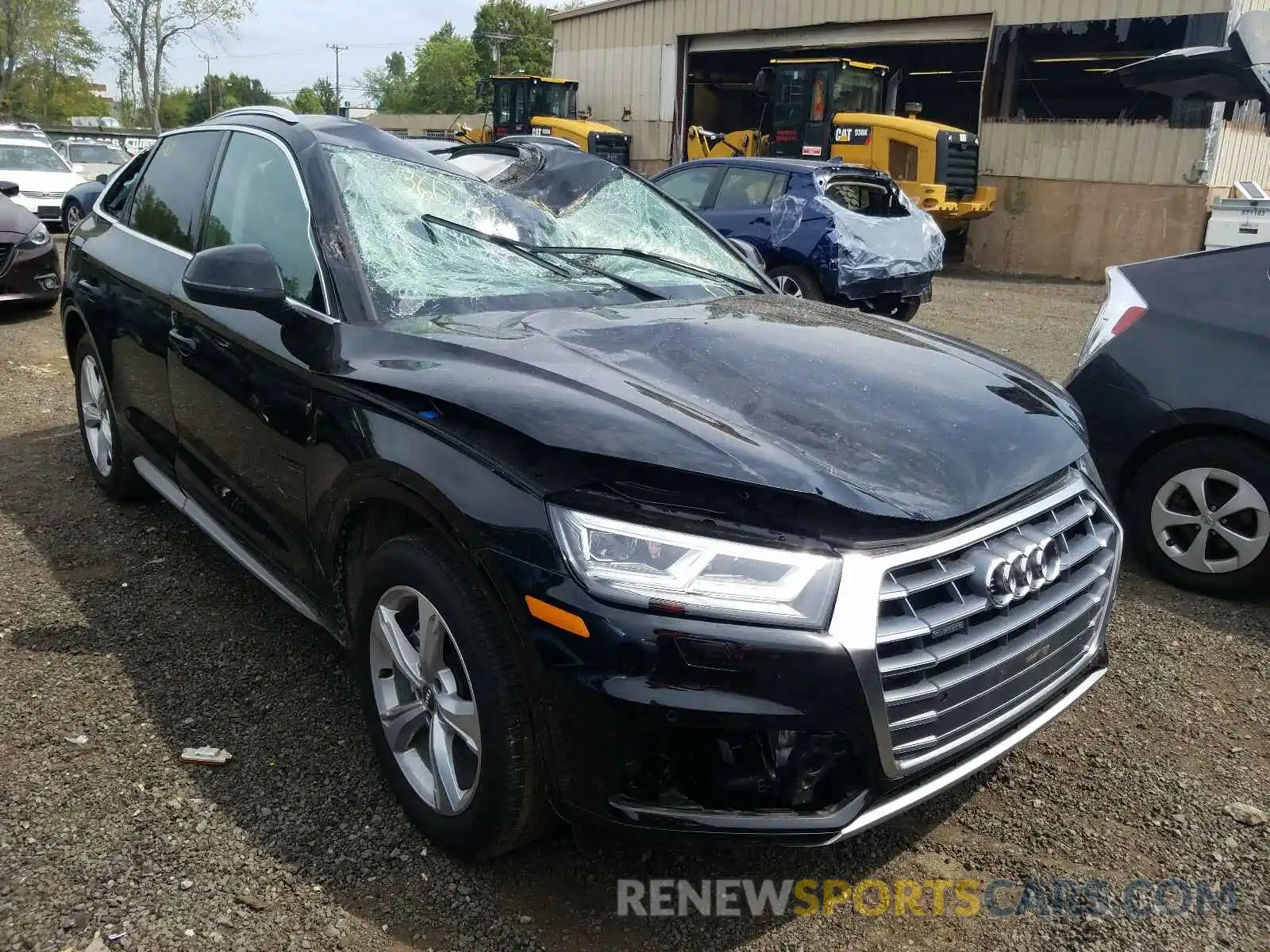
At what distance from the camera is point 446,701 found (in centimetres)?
225

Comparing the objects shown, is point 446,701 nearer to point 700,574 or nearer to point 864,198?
point 700,574

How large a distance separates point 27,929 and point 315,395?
1325mm

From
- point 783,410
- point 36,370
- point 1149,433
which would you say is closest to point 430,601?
point 783,410

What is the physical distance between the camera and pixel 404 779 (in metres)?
2.42

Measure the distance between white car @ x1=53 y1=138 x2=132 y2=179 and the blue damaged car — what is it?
16042mm

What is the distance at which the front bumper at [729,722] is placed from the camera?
182 cm

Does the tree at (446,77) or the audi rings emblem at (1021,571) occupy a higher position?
the tree at (446,77)

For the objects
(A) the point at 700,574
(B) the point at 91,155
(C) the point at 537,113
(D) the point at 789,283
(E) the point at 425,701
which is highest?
(C) the point at 537,113

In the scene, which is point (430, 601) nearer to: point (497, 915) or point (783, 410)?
point (497, 915)

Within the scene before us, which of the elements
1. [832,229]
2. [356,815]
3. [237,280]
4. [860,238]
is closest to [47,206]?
[832,229]

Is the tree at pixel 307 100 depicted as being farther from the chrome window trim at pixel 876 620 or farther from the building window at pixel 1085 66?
the chrome window trim at pixel 876 620

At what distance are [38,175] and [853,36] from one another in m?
15.0

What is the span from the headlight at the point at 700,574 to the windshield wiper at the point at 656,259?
1534 millimetres

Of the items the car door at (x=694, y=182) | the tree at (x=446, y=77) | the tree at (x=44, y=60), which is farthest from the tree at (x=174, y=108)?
the car door at (x=694, y=182)
